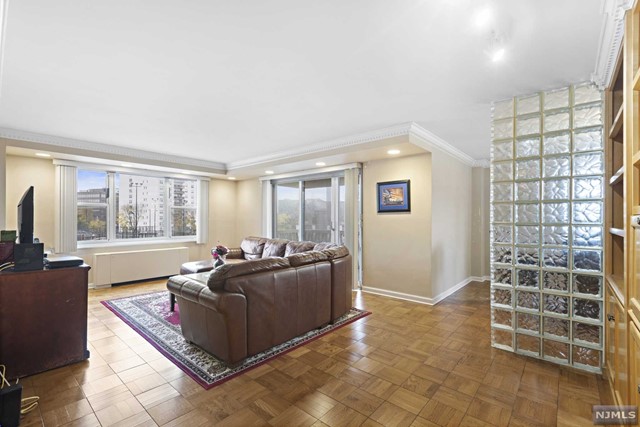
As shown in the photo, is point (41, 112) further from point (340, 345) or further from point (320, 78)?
point (340, 345)

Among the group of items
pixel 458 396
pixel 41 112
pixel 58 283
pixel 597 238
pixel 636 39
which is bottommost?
pixel 458 396

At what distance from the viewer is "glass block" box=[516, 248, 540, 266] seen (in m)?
2.57

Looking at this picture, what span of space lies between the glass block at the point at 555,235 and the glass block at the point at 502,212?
28 cm

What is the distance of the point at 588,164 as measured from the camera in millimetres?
2336

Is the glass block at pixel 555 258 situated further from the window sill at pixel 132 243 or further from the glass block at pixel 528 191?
the window sill at pixel 132 243

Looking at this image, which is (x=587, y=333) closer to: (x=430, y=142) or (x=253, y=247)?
(x=430, y=142)

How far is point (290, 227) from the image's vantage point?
6223 mm

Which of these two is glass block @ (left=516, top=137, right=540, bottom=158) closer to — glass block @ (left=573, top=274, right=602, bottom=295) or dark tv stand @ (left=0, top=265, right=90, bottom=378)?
glass block @ (left=573, top=274, right=602, bottom=295)

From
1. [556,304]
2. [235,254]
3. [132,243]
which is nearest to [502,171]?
[556,304]

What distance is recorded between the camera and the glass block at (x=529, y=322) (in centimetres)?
258

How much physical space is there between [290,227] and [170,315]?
118 inches

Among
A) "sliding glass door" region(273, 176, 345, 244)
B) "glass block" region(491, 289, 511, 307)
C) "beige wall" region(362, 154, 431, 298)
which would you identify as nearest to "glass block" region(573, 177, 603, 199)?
"glass block" region(491, 289, 511, 307)

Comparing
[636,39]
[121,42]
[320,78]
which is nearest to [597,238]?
[636,39]

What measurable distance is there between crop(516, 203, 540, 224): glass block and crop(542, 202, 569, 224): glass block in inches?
1.9
